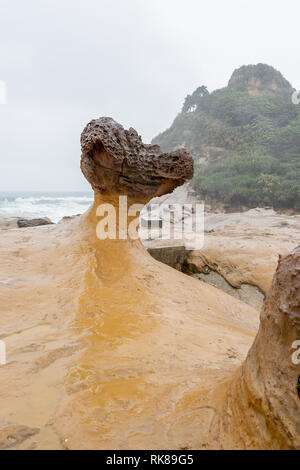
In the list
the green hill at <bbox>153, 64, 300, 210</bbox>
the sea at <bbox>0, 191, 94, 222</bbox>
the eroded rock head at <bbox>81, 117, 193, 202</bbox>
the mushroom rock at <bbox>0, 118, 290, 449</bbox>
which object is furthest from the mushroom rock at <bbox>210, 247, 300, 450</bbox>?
the green hill at <bbox>153, 64, 300, 210</bbox>

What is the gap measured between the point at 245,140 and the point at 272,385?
21618 mm

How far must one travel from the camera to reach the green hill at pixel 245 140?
15223 millimetres

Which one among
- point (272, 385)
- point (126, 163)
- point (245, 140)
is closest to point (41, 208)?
point (245, 140)

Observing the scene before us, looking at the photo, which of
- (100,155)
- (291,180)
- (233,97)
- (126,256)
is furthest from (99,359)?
(233,97)

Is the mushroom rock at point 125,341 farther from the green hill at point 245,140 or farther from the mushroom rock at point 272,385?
the green hill at point 245,140

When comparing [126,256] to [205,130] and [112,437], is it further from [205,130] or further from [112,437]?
[205,130]

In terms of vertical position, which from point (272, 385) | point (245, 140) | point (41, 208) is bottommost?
point (272, 385)

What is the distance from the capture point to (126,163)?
9.52ft

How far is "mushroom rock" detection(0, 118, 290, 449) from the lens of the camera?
962 millimetres

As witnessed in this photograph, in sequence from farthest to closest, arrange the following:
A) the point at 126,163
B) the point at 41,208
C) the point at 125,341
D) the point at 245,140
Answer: the point at 41,208 → the point at 245,140 → the point at 126,163 → the point at 125,341

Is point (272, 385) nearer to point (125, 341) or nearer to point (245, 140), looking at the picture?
point (125, 341)

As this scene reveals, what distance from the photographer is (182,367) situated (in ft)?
4.87

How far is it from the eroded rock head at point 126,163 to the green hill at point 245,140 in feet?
40.8

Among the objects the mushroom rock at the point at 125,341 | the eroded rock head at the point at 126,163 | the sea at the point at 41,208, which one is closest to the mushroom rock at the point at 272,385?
the mushroom rock at the point at 125,341
